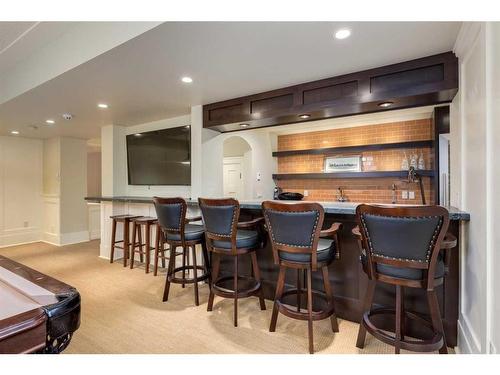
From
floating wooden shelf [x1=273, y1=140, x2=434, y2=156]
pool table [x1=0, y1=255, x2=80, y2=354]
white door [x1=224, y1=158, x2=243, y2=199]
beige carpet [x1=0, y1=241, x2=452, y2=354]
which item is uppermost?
floating wooden shelf [x1=273, y1=140, x2=434, y2=156]

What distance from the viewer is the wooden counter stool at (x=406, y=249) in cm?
151

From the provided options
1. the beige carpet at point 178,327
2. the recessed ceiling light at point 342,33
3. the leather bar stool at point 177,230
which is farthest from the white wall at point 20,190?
the recessed ceiling light at point 342,33

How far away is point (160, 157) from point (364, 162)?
3.51 metres

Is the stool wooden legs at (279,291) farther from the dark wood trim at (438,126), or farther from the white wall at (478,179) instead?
the dark wood trim at (438,126)

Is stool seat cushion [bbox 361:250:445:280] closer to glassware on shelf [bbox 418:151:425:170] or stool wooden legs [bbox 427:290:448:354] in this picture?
stool wooden legs [bbox 427:290:448:354]

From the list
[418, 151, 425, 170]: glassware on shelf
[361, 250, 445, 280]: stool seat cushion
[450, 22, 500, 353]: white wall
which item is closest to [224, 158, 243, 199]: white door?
[418, 151, 425, 170]: glassware on shelf

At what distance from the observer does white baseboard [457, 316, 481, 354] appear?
5.46ft

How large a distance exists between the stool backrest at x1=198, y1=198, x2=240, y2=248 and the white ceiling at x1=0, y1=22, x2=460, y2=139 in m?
1.17

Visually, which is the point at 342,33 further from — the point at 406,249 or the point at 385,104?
the point at 406,249

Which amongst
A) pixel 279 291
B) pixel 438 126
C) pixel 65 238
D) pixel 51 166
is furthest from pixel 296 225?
pixel 51 166

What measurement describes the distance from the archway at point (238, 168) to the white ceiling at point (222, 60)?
2.07m

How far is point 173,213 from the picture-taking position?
2.70 metres
